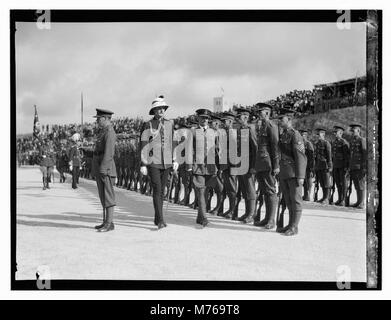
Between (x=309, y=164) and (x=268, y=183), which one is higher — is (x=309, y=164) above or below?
above

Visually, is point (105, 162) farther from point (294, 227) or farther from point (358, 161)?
point (358, 161)

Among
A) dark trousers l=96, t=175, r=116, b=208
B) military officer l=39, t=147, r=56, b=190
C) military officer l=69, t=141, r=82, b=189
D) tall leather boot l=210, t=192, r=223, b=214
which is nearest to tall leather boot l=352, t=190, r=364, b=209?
tall leather boot l=210, t=192, r=223, b=214

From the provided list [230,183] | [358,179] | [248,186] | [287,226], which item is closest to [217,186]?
[230,183]

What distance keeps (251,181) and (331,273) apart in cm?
347

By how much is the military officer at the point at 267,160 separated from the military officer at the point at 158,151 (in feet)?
5.50

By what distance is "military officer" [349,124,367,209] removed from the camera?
1187 centimetres

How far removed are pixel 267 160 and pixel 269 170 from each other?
202 mm

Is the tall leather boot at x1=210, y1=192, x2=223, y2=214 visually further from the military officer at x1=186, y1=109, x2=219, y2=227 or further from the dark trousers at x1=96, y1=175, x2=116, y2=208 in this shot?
the dark trousers at x1=96, y1=175, x2=116, y2=208

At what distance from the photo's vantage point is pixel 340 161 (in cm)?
1305

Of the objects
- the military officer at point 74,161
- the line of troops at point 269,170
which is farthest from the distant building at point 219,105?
the military officer at point 74,161

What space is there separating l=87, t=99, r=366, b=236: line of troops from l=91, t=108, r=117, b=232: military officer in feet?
2.08

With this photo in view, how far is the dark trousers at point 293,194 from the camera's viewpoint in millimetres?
8594

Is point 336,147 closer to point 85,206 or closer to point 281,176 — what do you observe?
point 281,176

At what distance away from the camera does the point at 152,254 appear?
7.42 meters
